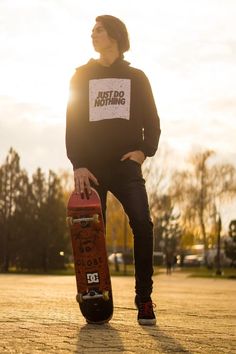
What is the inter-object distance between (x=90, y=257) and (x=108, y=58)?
150cm

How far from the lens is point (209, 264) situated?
7088cm

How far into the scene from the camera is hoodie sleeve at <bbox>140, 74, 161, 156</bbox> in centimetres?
520

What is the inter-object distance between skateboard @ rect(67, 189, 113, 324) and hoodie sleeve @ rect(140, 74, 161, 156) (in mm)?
741

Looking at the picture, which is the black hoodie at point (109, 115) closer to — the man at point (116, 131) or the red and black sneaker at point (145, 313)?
the man at point (116, 131)

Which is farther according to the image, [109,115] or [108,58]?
[108,58]

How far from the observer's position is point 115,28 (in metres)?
5.25

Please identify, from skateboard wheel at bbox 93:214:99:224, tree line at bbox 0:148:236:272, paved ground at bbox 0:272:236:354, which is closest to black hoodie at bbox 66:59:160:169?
skateboard wheel at bbox 93:214:99:224

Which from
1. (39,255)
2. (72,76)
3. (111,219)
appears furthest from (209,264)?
(72,76)

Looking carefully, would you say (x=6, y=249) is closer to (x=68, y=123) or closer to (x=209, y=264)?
(x=209, y=264)

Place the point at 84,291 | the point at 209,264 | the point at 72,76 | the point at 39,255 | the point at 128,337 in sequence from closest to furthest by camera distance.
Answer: the point at 128,337 < the point at 84,291 < the point at 72,76 < the point at 39,255 < the point at 209,264

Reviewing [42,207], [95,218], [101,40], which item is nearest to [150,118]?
[101,40]

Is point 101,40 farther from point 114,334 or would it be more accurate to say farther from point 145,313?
point 114,334

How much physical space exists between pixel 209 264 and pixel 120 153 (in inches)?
2637

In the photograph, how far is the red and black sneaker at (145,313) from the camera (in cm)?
457
